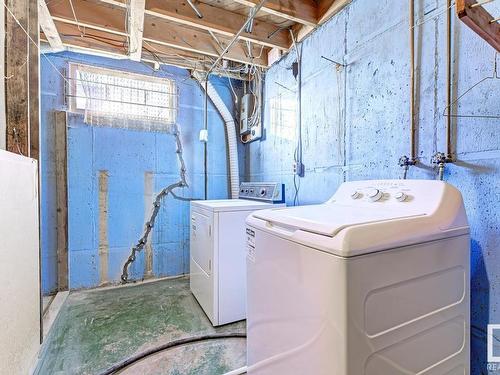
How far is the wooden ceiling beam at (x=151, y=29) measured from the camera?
202 cm

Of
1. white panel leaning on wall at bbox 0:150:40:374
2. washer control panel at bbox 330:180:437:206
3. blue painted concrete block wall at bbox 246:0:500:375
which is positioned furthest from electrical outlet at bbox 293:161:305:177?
white panel leaning on wall at bbox 0:150:40:374

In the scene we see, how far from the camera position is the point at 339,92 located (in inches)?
72.5

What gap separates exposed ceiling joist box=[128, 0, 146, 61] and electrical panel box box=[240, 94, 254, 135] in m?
1.15

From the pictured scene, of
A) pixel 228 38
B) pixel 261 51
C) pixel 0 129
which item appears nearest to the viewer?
pixel 0 129

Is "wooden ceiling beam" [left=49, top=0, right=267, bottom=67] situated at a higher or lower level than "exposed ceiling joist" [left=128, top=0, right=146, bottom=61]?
higher

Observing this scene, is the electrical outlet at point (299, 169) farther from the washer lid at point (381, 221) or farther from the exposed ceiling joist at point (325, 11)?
the exposed ceiling joist at point (325, 11)

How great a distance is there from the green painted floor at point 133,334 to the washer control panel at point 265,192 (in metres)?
1.00

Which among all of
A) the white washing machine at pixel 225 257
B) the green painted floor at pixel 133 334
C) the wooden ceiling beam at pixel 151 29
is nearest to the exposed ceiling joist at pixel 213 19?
the wooden ceiling beam at pixel 151 29

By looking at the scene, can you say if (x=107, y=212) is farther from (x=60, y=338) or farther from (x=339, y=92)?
(x=339, y=92)

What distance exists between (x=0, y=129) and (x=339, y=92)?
2.05 meters

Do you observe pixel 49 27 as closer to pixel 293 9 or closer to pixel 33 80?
pixel 33 80

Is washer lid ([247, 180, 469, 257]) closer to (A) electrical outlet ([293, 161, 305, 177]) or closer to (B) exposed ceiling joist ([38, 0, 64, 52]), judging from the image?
(A) electrical outlet ([293, 161, 305, 177])

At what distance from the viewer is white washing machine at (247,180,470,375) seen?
2.46ft

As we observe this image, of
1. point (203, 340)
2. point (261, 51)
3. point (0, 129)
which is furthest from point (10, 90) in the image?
point (261, 51)
